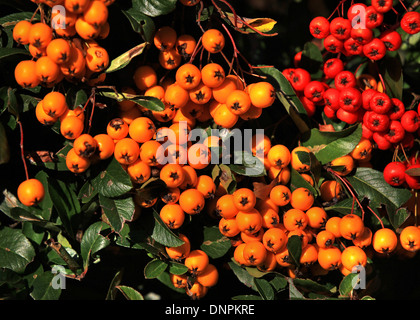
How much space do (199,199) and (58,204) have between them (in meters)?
0.45

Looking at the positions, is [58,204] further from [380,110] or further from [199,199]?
[380,110]

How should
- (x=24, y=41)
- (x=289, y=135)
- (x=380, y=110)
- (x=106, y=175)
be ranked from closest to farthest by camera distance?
(x=24, y=41), (x=106, y=175), (x=380, y=110), (x=289, y=135)

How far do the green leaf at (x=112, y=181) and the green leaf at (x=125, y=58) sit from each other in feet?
0.93

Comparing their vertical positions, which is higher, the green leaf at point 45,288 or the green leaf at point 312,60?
the green leaf at point 312,60

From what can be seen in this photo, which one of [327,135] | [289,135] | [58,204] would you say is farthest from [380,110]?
[58,204]

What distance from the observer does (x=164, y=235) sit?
1524 millimetres

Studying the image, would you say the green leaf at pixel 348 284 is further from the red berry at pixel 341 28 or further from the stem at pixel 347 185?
the red berry at pixel 341 28

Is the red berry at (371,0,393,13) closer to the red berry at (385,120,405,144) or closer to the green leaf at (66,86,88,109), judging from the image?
the red berry at (385,120,405,144)

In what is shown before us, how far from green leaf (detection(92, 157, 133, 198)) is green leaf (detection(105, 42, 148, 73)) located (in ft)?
0.93

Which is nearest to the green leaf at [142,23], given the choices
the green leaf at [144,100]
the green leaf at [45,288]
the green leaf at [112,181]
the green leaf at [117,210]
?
the green leaf at [144,100]

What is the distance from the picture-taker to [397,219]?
169cm

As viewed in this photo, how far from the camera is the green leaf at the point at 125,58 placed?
1424 mm

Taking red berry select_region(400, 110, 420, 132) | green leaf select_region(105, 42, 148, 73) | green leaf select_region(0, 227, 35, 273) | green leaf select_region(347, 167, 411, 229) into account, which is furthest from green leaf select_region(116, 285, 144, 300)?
red berry select_region(400, 110, 420, 132)

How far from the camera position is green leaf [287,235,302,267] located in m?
1.53
